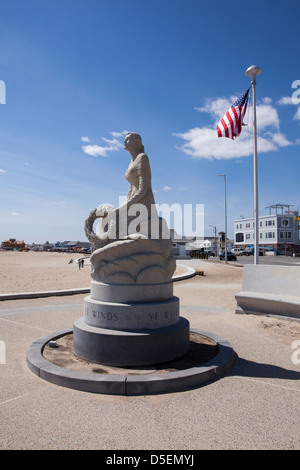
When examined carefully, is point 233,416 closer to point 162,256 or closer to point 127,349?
point 127,349

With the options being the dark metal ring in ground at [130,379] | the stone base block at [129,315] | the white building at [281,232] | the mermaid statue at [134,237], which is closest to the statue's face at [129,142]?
the mermaid statue at [134,237]

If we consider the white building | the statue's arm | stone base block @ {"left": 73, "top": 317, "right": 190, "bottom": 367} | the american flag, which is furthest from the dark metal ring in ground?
the white building

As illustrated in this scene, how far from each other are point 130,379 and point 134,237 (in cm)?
231

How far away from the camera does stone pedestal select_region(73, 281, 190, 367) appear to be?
4.73 metres

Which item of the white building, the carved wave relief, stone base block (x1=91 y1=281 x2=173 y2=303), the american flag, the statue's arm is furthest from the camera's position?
the white building

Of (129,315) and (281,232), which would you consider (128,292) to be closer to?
(129,315)

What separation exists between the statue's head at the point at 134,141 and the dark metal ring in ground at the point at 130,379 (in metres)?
4.29

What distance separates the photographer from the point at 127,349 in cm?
470

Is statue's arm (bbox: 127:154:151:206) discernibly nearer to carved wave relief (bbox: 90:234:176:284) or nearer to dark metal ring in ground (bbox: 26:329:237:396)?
carved wave relief (bbox: 90:234:176:284)

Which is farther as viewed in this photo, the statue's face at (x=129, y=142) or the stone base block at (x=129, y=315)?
→ the statue's face at (x=129, y=142)

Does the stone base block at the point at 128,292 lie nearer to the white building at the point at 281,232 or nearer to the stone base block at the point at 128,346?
Result: the stone base block at the point at 128,346

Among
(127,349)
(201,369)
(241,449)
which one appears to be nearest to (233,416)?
(241,449)

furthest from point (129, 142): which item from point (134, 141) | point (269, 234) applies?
point (269, 234)

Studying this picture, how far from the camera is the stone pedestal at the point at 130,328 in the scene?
4730 millimetres
